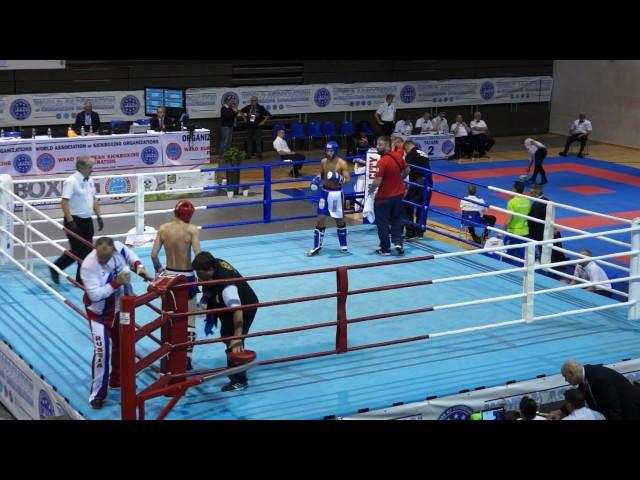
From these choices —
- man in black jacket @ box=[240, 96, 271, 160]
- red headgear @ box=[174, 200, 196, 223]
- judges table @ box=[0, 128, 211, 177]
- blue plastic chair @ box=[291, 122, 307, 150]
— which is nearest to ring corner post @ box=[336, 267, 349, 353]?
red headgear @ box=[174, 200, 196, 223]

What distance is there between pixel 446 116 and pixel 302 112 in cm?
513

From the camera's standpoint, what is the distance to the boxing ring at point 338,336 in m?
8.27

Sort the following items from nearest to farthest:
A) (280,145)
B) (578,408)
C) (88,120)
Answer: (578,408) < (88,120) < (280,145)

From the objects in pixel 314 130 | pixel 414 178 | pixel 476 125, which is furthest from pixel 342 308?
pixel 476 125

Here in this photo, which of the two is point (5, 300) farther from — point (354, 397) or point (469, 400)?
point (469, 400)

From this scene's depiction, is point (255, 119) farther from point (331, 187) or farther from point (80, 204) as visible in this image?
point (80, 204)

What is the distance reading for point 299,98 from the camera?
2634 cm

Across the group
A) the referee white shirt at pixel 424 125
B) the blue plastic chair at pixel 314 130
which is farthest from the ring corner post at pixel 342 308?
the referee white shirt at pixel 424 125

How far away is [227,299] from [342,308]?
50.3 inches

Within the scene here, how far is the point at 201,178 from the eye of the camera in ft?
67.9

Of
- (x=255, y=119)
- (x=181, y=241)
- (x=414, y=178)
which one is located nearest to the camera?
(x=181, y=241)

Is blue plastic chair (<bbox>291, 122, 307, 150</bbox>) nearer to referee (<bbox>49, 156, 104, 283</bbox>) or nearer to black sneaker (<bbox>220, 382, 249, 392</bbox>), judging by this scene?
referee (<bbox>49, 156, 104, 283</bbox>)
